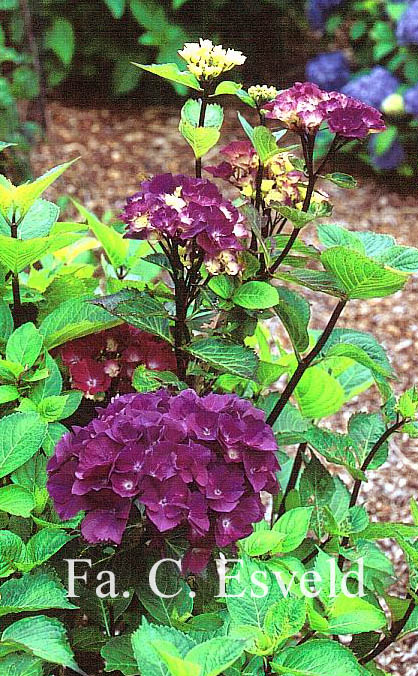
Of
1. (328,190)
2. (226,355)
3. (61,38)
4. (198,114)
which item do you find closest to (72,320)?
(226,355)

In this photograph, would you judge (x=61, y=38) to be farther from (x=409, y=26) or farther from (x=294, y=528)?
(x=294, y=528)

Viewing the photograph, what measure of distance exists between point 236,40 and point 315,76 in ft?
1.63

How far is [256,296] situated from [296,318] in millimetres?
115

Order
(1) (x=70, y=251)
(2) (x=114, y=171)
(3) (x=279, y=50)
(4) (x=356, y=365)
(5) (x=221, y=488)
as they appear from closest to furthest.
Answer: (5) (x=221, y=488), (4) (x=356, y=365), (1) (x=70, y=251), (2) (x=114, y=171), (3) (x=279, y=50)

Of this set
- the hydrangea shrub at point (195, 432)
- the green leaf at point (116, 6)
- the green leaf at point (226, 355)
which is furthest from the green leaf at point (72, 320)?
the green leaf at point (116, 6)

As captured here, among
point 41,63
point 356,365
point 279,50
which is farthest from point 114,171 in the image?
point 356,365

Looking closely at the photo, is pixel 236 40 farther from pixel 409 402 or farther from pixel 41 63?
pixel 409 402

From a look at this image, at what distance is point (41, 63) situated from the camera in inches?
149

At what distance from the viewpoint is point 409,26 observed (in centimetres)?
335

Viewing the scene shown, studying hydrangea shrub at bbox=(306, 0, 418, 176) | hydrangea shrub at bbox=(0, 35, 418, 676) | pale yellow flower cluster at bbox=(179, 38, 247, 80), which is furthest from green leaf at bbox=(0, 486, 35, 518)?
hydrangea shrub at bbox=(306, 0, 418, 176)

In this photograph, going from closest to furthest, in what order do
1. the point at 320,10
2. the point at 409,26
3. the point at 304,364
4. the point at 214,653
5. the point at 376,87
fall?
the point at 214,653 < the point at 304,364 < the point at 409,26 < the point at 376,87 < the point at 320,10

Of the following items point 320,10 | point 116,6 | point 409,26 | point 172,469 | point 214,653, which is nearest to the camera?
point 214,653

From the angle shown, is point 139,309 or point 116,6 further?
point 116,6

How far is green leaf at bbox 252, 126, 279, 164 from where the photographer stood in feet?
3.72
